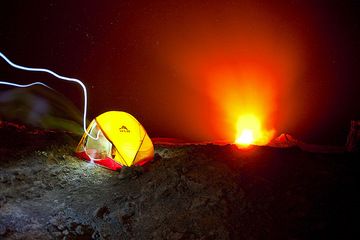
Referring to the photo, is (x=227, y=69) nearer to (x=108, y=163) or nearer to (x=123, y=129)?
(x=123, y=129)

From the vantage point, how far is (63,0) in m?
35.2

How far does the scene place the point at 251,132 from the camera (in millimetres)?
16781

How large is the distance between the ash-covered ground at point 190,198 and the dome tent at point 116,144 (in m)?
0.70

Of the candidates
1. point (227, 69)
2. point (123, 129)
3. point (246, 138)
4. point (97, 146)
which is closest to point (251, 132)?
point (246, 138)

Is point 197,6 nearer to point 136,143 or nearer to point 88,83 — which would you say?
point 88,83

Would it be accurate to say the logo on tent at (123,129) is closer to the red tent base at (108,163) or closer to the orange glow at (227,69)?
the red tent base at (108,163)

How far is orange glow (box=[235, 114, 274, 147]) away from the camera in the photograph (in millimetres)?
14681

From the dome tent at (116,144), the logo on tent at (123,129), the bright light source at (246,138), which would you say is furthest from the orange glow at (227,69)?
the logo on tent at (123,129)

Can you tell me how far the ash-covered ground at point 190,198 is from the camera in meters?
5.11

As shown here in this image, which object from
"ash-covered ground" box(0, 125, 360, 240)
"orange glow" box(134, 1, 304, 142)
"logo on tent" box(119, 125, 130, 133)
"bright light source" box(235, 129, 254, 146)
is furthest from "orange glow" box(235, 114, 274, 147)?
"ash-covered ground" box(0, 125, 360, 240)

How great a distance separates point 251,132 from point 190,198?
11.3m

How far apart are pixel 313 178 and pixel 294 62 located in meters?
30.4

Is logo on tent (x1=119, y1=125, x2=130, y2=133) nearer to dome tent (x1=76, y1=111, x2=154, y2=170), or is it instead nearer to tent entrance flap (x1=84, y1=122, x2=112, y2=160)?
dome tent (x1=76, y1=111, x2=154, y2=170)

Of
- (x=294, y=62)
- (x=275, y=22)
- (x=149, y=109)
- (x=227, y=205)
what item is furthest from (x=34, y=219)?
(x=275, y=22)
